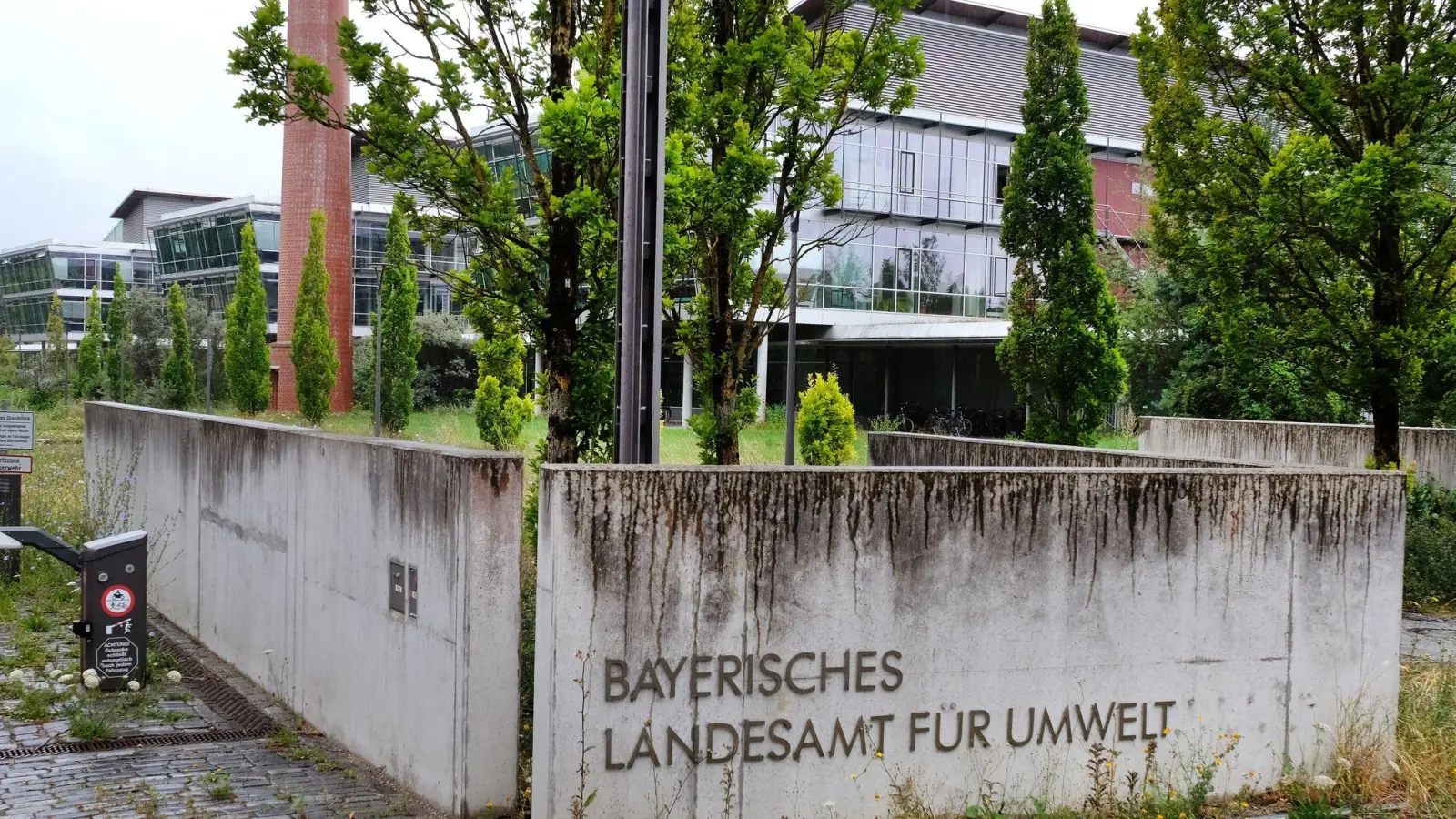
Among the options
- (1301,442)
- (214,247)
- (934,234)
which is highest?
(214,247)

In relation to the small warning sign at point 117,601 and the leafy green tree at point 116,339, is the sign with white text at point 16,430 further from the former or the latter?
the leafy green tree at point 116,339

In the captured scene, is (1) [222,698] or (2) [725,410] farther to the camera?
(2) [725,410]

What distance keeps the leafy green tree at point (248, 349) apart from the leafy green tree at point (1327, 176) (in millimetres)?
36466

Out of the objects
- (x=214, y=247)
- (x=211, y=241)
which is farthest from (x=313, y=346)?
(x=211, y=241)

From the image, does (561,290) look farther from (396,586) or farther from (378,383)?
(378,383)

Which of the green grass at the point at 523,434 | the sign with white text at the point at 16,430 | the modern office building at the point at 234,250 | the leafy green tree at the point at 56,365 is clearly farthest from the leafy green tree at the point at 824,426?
the leafy green tree at the point at 56,365

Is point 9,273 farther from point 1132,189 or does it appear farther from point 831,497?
point 831,497

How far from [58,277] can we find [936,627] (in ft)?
295

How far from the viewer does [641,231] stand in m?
7.12

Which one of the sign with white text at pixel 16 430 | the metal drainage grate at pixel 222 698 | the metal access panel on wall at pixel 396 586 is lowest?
the metal drainage grate at pixel 222 698

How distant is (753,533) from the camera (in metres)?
5.68

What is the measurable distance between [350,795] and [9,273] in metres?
97.3

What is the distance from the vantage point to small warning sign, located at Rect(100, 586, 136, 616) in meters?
8.73

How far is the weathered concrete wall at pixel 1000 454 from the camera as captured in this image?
7.92 meters
